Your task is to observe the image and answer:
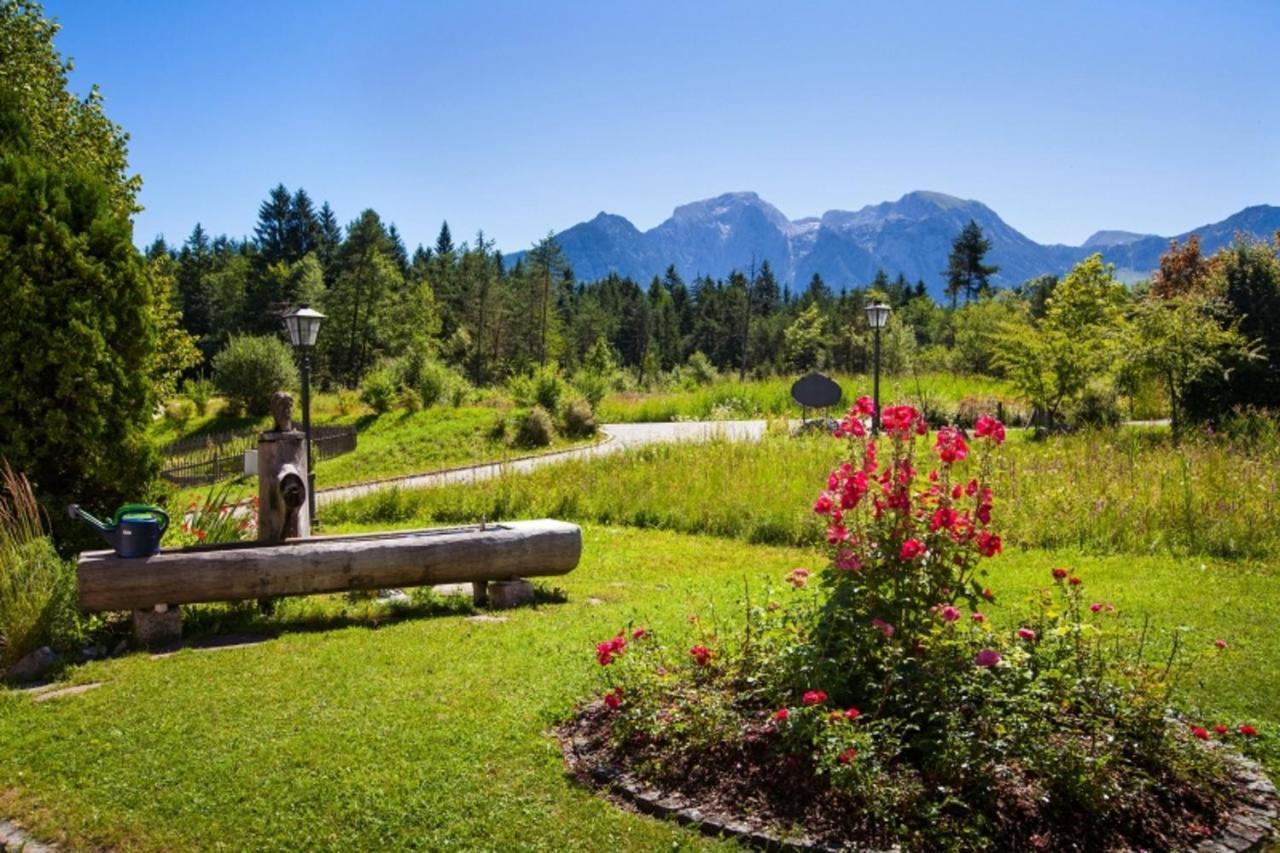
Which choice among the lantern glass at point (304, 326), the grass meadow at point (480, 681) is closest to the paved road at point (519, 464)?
the lantern glass at point (304, 326)

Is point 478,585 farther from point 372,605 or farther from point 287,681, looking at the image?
point 287,681

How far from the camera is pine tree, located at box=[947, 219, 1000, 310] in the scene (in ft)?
203

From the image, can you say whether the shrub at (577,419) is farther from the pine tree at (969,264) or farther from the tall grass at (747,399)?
the pine tree at (969,264)

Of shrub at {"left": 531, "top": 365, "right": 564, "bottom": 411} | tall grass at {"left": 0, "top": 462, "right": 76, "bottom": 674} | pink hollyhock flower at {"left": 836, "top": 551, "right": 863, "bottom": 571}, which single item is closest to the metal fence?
shrub at {"left": 531, "top": 365, "right": 564, "bottom": 411}

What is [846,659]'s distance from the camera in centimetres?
377

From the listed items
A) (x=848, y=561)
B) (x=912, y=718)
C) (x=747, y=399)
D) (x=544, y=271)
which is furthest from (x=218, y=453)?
(x=544, y=271)

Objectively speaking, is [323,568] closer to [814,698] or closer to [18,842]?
[18,842]

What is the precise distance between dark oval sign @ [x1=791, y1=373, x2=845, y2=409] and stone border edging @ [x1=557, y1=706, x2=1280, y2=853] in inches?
638

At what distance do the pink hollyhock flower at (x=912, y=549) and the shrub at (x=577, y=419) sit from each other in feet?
57.2

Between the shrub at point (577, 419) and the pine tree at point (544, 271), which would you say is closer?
the shrub at point (577, 419)

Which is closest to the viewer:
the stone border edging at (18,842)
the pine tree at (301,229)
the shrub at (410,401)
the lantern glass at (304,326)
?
the stone border edging at (18,842)

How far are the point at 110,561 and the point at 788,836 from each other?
4745mm

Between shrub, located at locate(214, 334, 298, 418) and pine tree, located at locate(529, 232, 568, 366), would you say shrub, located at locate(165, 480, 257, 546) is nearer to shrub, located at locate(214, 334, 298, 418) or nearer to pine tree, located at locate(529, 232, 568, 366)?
shrub, located at locate(214, 334, 298, 418)

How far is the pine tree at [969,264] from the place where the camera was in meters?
61.8
